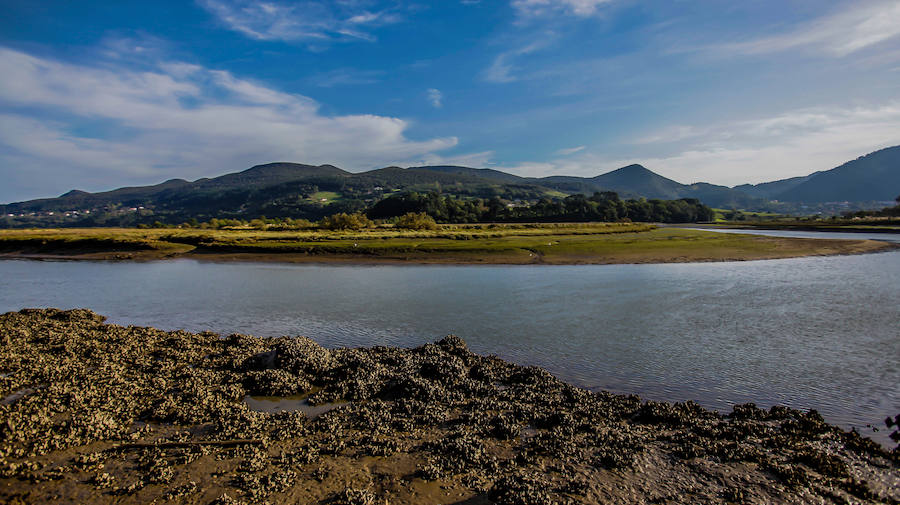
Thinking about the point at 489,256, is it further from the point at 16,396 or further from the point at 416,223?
the point at 416,223

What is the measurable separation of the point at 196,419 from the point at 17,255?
3783 inches

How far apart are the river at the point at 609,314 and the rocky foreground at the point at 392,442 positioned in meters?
2.78

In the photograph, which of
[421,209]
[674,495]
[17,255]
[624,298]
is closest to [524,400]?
[674,495]

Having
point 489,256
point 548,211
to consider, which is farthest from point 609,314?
point 548,211

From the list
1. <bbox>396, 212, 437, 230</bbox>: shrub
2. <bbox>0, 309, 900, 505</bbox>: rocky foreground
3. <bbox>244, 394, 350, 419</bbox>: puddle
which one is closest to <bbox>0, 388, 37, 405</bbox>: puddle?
<bbox>0, 309, 900, 505</bbox>: rocky foreground

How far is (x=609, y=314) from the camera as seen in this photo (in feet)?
95.0

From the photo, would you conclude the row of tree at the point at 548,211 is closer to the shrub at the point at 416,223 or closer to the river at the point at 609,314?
the shrub at the point at 416,223

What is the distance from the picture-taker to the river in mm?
17391

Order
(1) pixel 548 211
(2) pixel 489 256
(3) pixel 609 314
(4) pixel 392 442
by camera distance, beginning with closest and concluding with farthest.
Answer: (4) pixel 392 442, (3) pixel 609 314, (2) pixel 489 256, (1) pixel 548 211

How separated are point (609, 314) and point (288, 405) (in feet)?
69.1

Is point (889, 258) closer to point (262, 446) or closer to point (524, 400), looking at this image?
point (524, 400)

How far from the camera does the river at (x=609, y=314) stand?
17391 mm

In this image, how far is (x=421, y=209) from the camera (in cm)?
17812

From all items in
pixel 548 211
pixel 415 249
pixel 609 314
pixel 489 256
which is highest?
pixel 548 211
